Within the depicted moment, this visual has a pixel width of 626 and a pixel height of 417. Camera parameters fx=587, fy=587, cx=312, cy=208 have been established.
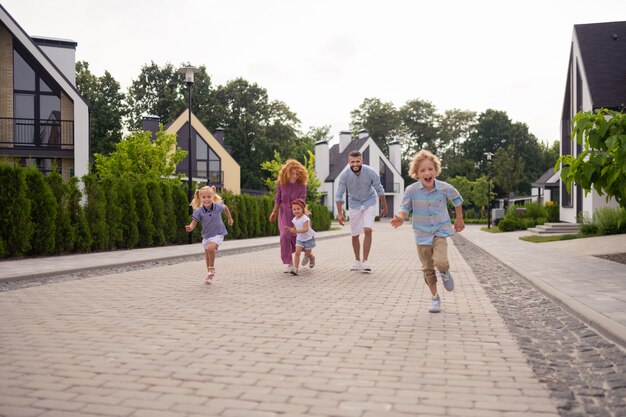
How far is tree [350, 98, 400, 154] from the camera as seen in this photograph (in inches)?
3063

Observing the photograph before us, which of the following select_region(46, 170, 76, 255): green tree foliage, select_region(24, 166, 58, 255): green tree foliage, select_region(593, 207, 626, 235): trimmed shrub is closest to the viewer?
select_region(24, 166, 58, 255): green tree foliage

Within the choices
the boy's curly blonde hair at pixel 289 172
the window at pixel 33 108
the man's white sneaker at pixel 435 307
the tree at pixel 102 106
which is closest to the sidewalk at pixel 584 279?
the man's white sneaker at pixel 435 307

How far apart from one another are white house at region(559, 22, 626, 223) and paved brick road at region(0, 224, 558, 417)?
1734 cm

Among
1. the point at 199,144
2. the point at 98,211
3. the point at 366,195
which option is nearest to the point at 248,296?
the point at 366,195

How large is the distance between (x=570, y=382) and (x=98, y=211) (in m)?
12.9

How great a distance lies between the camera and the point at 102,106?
5400cm

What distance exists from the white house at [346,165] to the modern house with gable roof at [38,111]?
36619mm

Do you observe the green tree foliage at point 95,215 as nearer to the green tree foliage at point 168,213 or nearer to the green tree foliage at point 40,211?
the green tree foliage at point 40,211

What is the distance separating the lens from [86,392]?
3.30 m

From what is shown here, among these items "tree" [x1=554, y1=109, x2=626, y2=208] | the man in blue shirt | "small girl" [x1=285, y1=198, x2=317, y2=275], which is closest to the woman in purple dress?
"small girl" [x1=285, y1=198, x2=317, y2=275]

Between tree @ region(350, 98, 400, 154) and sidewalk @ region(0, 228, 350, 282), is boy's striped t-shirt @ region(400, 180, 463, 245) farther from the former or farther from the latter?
tree @ region(350, 98, 400, 154)

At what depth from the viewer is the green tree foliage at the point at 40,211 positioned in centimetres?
1263

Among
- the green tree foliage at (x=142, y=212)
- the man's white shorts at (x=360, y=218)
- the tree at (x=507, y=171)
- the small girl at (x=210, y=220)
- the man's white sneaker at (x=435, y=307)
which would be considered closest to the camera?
the man's white sneaker at (x=435, y=307)

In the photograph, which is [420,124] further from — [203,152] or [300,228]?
[300,228]
